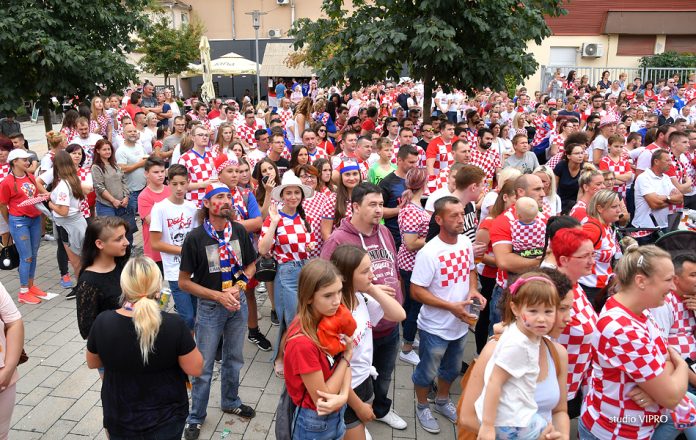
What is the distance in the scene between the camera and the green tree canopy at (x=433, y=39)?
344 inches

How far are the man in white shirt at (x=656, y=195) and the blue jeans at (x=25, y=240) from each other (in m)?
7.40

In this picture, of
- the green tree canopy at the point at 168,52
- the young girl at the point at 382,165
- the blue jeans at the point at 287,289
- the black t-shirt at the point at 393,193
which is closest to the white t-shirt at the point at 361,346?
the blue jeans at the point at 287,289

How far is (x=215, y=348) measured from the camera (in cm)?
415

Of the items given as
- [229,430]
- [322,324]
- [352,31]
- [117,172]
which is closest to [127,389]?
[322,324]

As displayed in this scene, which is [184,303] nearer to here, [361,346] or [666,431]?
[361,346]

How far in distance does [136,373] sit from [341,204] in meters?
2.76

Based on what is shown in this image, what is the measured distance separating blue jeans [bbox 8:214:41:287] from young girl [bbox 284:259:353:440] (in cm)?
511

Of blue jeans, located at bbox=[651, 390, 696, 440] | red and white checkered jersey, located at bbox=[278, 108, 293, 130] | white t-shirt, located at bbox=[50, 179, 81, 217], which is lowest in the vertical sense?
blue jeans, located at bbox=[651, 390, 696, 440]

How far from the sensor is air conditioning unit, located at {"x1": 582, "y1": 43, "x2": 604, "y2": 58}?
98.4 ft

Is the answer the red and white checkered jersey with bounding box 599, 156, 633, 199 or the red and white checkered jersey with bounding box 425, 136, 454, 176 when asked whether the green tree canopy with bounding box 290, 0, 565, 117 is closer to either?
the red and white checkered jersey with bounding box 425, 136, 454, 176

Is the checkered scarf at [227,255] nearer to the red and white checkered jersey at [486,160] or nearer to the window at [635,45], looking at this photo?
the red and white checkered jersey at [486,160]

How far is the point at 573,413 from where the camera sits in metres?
3.70

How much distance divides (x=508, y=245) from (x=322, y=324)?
2064mm

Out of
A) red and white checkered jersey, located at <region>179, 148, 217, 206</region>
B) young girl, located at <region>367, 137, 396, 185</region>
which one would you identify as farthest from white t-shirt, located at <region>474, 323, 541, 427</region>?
red and white checkered jersey, located at <region>179, 148, 217, 206</region>
